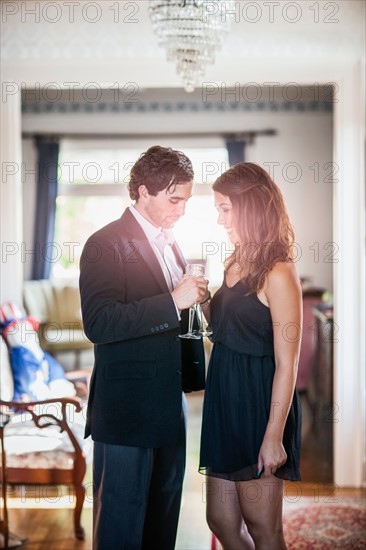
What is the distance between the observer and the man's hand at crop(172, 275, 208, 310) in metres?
2.13

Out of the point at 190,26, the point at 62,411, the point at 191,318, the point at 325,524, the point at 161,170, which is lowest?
the point at 325,524

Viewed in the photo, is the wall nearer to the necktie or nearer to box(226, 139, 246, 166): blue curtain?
box(226, 139, 246, 166): blue curtain

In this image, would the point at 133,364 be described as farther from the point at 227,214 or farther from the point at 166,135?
the point at 166,135

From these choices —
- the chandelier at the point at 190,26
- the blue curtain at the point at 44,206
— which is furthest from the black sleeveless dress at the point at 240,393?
the blue curtain at the point at 44,206

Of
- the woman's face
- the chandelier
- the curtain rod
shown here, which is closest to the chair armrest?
the woman's face

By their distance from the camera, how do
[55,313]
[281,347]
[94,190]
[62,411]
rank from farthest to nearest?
1. [94,190]
2. [55,313]
3. [62,411]
4. [281,347]

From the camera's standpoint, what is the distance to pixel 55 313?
7.46m

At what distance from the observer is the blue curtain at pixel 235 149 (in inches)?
303

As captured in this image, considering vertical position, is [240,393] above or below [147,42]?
below

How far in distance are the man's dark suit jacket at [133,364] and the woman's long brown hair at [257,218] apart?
286mm

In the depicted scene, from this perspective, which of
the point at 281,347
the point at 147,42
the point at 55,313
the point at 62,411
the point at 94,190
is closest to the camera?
the point at 281,347

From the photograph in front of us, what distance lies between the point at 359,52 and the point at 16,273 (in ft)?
7.15

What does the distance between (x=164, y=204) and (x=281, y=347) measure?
0.60 meters

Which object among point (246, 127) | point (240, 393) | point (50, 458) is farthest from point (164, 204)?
point (246, 127)
